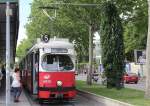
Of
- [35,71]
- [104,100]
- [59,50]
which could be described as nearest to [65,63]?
[59,50]

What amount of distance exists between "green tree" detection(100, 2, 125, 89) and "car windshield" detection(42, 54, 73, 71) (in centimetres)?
941

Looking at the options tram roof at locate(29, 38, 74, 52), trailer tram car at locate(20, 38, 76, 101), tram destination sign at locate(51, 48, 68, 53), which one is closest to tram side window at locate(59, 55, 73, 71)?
trailer tram car at locate(20, 38, 76, 101)

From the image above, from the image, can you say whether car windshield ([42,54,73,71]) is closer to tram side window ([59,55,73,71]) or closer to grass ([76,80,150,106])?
tram side window ([59,55,73,71])

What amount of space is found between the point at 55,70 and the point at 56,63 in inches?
16.4

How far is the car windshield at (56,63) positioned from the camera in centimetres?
2444

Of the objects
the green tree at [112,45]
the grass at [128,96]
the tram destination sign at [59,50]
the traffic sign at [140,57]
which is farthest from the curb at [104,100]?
the traffic sign at [140,57]

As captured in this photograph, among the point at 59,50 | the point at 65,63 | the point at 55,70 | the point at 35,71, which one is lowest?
the point at 35,71

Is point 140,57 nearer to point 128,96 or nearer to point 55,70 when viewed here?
point 128,96

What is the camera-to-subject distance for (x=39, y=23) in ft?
205

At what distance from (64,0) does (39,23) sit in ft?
71.7

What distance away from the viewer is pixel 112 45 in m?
34.3

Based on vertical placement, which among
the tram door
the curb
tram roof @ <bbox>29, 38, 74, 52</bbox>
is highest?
tram roof @ <bbox>29, 38, 74, 52</bbox>

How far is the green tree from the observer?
111 feet

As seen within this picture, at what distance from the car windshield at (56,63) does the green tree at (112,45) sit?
30.9 ft
